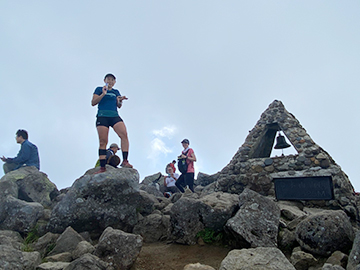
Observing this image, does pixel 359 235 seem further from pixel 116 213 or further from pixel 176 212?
pixel 116 213

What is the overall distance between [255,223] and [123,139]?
453 centimetres

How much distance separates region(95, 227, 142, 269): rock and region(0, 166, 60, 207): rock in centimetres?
523

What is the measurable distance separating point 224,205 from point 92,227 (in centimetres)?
331

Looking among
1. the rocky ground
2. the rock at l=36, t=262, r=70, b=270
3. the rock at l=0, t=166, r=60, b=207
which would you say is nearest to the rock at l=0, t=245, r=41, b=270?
the rock at l=36, t=262, r=70, b=270

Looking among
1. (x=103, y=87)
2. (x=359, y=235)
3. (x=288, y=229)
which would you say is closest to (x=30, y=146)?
(x=103, y=87)

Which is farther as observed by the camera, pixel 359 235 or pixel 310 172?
pixel 310 172

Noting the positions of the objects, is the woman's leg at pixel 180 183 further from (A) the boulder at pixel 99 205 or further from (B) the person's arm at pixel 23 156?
(B) the person's arm at pixel 23 156

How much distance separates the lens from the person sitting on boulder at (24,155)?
953cm

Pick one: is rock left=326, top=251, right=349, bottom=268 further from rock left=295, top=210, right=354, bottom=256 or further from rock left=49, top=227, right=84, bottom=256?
rock left=49, top=227, right=84, bottom=256

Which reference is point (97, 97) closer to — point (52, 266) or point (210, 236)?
point (52, 266)

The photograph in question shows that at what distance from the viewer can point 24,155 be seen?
31.3ft

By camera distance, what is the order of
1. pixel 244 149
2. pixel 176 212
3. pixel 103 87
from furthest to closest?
pixel 244 149 → pixel 103 87 → pixel 176 212

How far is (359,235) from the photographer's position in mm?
3980

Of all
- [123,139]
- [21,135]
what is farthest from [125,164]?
[21,135]
